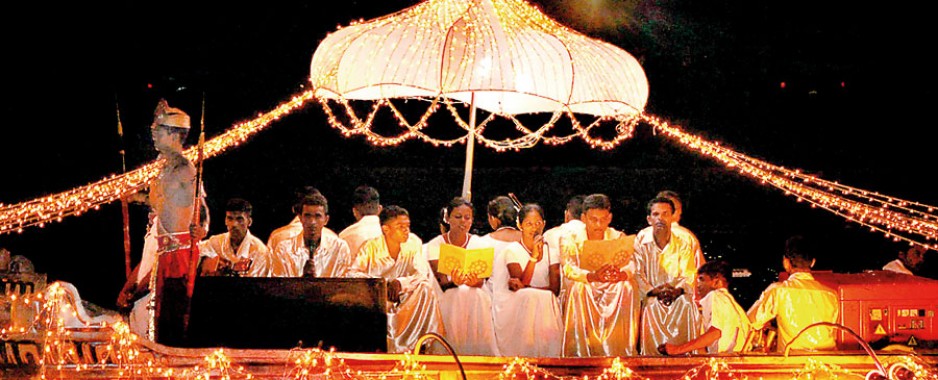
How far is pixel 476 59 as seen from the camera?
7.32 meters

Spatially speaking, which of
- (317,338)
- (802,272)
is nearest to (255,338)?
(317,338)

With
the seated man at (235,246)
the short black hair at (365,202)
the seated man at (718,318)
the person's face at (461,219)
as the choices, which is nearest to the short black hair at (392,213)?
the person's face at (461,219)

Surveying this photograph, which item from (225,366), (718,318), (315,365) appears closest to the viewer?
(225,366)

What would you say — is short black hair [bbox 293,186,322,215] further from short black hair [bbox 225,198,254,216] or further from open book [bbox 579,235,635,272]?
open book [bbox 579,235,635,272]

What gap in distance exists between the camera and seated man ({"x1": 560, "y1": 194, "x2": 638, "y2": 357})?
25.0 ft

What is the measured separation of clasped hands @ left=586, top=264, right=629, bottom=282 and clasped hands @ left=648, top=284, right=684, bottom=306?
Answer: 283 millimetres

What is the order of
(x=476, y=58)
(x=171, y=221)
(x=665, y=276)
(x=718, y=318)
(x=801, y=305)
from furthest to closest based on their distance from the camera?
(x=665, y=276)
(x=476, y=58)
(x=801, y=305)
(x=718, y=318)
(x=171, y=221)

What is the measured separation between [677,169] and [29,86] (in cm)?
766

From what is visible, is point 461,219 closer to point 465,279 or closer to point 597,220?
point 465,279

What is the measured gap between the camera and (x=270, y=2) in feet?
35.2

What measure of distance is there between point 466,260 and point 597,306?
1.25 metres

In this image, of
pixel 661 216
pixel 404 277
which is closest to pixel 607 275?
pixel 661 216

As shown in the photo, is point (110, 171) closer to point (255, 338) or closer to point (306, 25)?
point (306, 25)

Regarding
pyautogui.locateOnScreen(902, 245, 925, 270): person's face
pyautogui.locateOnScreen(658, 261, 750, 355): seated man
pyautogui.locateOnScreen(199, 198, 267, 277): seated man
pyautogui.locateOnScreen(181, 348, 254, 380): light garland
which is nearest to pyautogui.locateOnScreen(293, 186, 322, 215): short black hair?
pyautogui.locateOnScreen(199, 198, 267, 277): seated man
